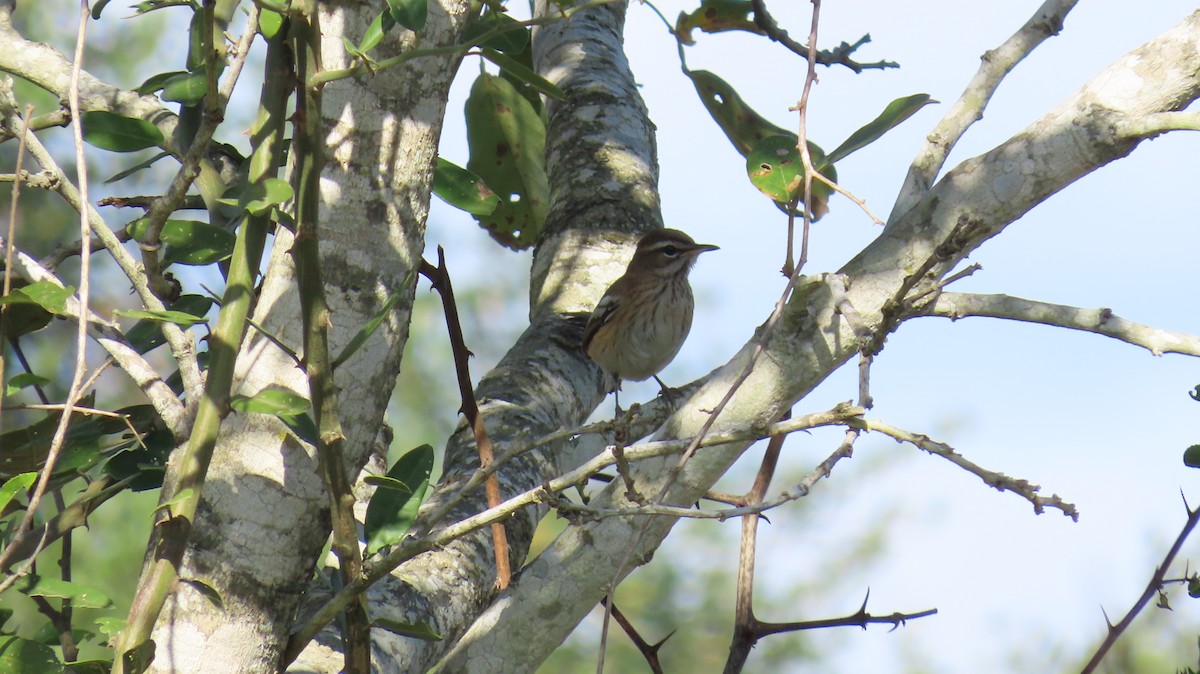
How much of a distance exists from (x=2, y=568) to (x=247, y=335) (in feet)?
1.65

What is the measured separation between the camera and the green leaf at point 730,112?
11.0 feet

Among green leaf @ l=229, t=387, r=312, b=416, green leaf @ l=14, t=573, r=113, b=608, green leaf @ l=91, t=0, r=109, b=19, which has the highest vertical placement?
green leaf @ l=91, t=0, r=109, b=19

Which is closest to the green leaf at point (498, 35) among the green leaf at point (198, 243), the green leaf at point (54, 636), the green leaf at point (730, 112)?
the green leaf at point (198, 243)

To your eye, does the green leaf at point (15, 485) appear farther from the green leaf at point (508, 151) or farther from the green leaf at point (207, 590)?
the green leaf at point (508, 151)

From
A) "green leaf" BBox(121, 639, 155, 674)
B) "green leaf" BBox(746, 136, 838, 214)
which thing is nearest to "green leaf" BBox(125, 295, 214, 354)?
"green leaf" BBox(121, 639, 155, 674)

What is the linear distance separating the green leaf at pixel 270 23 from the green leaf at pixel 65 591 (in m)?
0.84

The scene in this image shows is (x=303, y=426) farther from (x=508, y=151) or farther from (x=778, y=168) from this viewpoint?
(x=508, y=151)

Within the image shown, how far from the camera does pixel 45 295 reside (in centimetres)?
160

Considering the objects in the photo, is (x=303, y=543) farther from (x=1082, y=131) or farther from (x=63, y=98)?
(x=1082, y=131)

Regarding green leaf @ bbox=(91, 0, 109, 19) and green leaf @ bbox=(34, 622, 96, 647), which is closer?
green leaf @ bbox=(91, 0, 109, 19)

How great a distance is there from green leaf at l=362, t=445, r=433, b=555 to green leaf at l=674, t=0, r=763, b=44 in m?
2.16

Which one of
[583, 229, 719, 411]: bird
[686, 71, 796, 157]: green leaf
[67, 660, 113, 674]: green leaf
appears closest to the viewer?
[67, 660, 113, 674]: green leaf

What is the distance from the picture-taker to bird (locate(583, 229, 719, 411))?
5.65m

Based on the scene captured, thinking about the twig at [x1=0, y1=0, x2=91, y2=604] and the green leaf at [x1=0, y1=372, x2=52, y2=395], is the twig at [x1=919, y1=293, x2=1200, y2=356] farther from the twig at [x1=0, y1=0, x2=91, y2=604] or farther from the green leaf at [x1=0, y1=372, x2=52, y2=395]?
the green leaf at [x1=0, y1=372, x2=52, y2=395]
